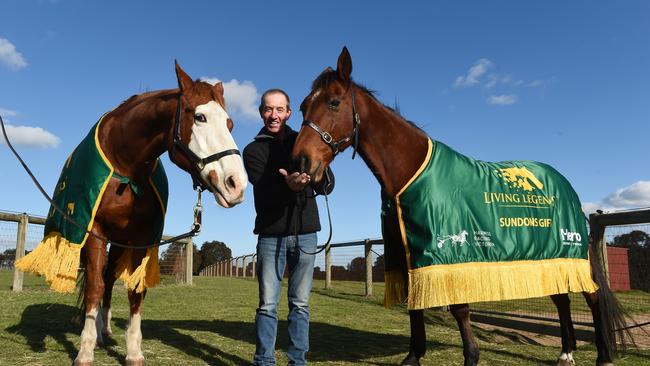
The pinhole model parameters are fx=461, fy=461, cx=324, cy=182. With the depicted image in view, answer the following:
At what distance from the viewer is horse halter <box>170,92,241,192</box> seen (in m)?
2.84

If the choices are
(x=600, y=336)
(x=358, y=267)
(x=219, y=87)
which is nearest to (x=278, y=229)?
(x=219, y=87)

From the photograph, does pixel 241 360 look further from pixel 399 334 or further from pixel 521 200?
pixel 521 200

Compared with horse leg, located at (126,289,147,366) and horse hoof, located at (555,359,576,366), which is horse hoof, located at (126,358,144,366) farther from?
horse hoof, located at (555,359,576,366)

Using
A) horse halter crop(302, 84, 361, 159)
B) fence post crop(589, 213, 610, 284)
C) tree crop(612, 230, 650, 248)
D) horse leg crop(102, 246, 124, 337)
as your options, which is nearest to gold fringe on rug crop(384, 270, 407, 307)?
horse halter crop(302, 84, 361, 159)

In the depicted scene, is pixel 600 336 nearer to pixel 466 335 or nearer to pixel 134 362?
pixel 466 335

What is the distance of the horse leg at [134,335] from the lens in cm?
332

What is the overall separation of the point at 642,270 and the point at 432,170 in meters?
4.32

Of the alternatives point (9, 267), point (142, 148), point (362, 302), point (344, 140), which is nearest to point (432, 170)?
point (344, 140)

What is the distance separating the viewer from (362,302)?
8.66 metres

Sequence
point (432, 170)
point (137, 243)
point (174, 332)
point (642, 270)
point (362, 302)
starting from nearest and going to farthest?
point (432, 170)
point (137, 243)
point (174, 332)
point (642, 270)
point (362, 302)

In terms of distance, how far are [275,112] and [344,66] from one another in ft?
1.96

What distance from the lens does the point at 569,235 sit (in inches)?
149

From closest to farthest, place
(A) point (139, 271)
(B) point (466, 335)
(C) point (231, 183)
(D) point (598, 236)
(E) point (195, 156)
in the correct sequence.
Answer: (C) point (231, 183) → (E) point (195, 156) → (B) point (466, 335) → (A) point (139, 271) → (D) point (598, 236)

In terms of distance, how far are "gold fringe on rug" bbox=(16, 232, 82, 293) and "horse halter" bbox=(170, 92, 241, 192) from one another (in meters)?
1.01
